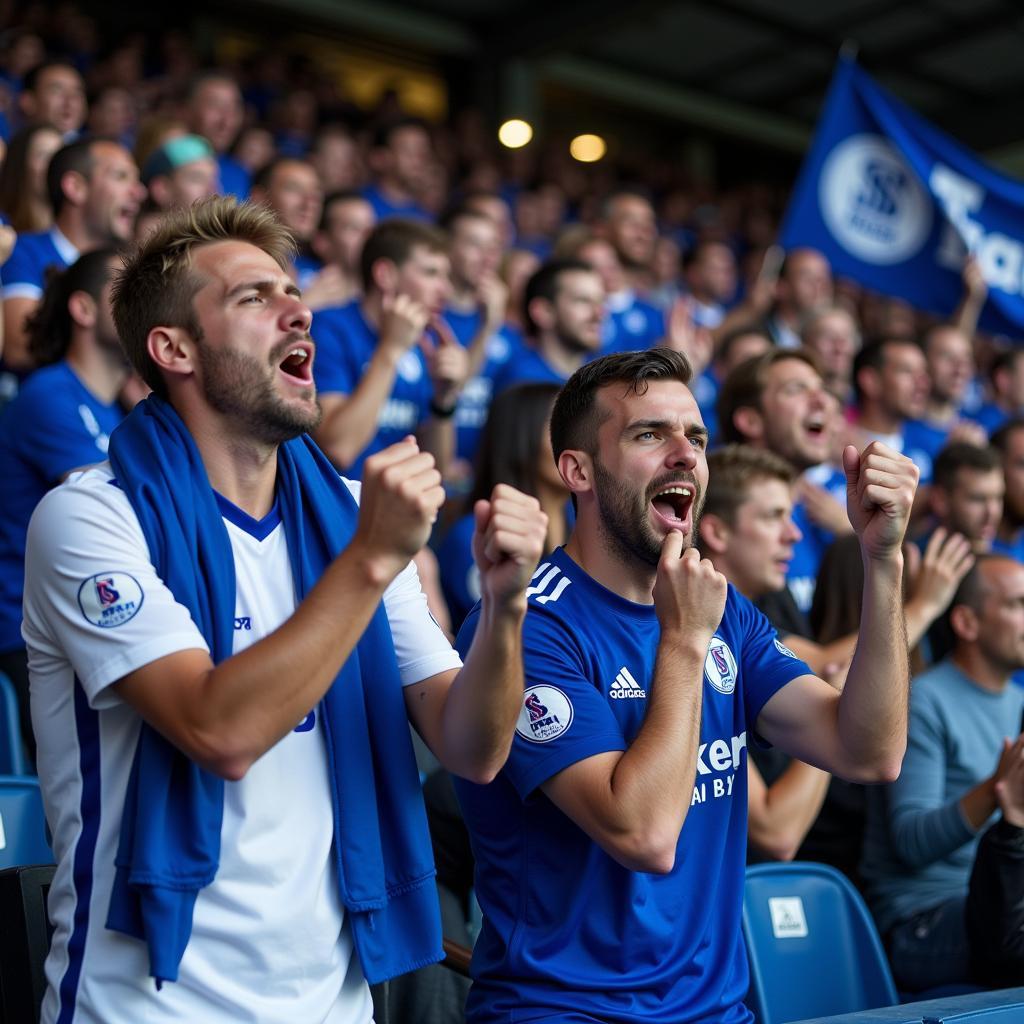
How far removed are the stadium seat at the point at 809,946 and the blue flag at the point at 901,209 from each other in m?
4.62

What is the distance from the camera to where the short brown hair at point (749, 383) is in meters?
4.75

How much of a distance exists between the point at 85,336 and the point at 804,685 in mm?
2485

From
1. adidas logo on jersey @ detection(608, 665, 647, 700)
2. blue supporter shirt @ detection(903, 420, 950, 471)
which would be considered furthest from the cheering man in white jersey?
blue supporter shirt @ detection(903, 420, 950, 471)

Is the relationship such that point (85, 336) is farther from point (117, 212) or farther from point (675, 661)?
point (675, 661)

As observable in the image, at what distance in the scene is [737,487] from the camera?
378 centimetres

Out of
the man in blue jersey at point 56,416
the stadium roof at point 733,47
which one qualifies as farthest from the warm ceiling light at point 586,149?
the man in blue jersey at point 56,416

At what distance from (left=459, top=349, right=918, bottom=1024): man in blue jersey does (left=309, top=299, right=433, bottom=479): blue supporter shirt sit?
2586mm

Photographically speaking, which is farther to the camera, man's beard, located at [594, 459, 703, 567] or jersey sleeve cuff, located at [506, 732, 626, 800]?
man's beard, located at [594, 459, 703, 567]

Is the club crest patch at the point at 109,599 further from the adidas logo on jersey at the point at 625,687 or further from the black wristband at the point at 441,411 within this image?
the black wristband at the point at 441,411

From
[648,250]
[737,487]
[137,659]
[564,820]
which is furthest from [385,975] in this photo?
[648,250]

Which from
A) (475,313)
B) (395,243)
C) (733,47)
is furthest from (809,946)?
(733,47)

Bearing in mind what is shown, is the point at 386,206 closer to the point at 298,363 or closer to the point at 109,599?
the point at 298,363

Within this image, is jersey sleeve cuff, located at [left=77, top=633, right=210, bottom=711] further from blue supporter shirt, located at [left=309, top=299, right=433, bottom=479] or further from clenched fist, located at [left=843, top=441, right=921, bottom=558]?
blue supporter shirt, located at [left=309, top=299, right=433, bottom=479]

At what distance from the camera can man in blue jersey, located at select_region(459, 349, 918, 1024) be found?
217 cm
